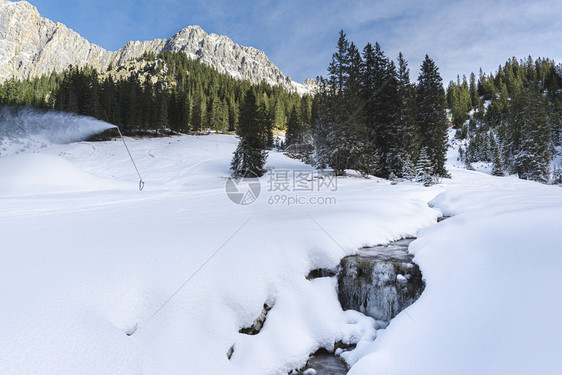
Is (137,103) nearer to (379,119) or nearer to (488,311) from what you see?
(379,119)

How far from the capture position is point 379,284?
16.9 ft

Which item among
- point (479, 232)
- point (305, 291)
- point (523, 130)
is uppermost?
point (523, 130)

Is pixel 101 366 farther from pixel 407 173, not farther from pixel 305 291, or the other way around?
pixel 407 173

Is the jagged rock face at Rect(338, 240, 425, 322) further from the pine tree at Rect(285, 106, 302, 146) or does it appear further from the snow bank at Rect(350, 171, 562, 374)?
the pine tree at Rect(285, 106, 302, 146)

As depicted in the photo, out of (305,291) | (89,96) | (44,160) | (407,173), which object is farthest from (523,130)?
(89,96)

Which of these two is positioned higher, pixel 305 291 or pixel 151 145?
pixel 151 145

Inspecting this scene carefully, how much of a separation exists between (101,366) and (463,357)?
3586mm

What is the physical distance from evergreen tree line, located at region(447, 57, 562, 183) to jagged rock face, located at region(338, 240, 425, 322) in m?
45.5

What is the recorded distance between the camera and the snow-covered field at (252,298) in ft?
8.29

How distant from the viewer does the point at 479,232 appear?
4.83 metres

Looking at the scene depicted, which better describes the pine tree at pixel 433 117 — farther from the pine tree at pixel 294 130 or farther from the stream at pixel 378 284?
the pine tree at pixel 294 130

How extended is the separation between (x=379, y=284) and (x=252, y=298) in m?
2.64
